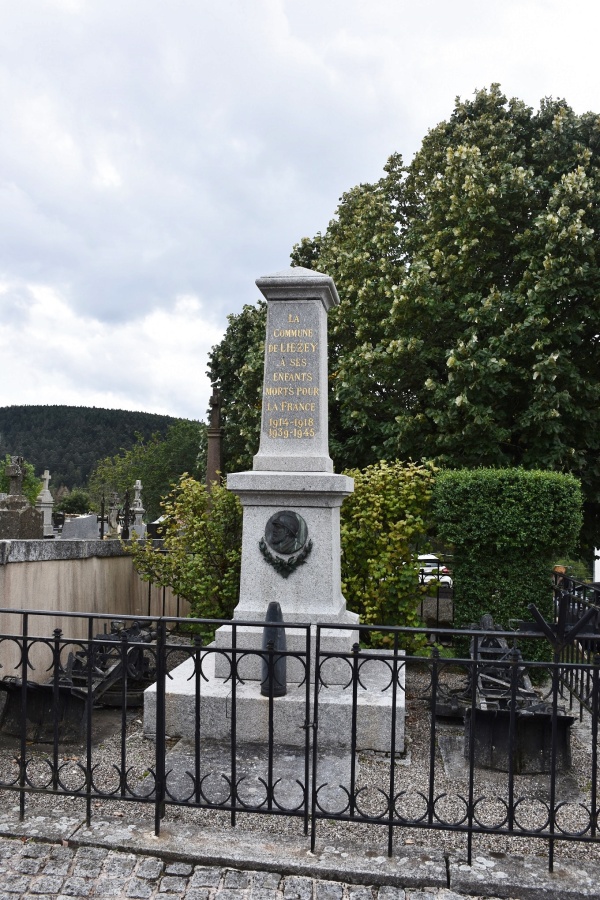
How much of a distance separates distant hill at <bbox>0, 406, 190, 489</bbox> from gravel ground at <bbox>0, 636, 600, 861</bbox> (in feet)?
265

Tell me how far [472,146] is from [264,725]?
474 inches

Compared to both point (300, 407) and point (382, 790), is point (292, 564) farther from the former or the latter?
point (382, 790)

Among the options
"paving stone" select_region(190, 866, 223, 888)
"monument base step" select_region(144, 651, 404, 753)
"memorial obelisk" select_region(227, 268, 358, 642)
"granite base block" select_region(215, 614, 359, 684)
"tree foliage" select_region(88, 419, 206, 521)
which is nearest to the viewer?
"paving stone" select_region(190, 866, 223, 888)

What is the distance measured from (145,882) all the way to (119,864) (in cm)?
20

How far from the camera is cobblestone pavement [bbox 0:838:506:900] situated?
10.8 feet

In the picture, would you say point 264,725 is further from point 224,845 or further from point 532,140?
point 532,140

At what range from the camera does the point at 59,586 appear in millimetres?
7758

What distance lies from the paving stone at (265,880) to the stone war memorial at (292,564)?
1.67m

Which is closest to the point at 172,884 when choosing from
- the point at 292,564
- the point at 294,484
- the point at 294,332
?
the point at 292,564

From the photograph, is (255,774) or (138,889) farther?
(255,774)

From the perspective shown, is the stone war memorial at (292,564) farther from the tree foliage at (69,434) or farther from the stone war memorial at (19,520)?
the tree foliage at (69,434)

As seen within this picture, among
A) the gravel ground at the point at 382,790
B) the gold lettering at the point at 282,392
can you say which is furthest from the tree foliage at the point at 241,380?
the gravel ground at the point at 382,790

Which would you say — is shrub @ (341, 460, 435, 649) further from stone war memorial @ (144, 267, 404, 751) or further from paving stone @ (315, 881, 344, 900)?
paving stone @ (315, 881, 344, 900)

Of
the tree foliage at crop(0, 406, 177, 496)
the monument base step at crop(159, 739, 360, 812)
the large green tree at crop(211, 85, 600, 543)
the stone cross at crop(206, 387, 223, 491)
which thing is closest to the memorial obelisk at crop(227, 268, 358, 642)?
the monument base step at crop(159, 739, 360, 812)
